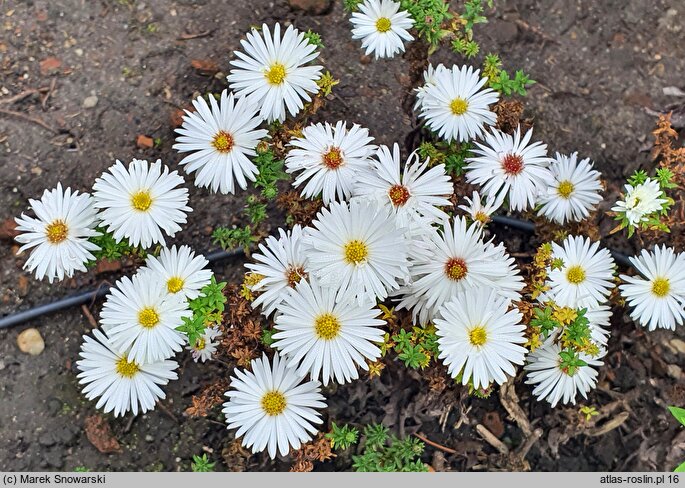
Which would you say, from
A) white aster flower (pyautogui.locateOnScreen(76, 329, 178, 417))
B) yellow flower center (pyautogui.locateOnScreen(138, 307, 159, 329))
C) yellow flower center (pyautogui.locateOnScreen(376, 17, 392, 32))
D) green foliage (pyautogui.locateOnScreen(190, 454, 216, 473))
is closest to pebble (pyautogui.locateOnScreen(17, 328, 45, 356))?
white aster flower (pyautogui.locateOnScreen(76, 329, 178, 417))

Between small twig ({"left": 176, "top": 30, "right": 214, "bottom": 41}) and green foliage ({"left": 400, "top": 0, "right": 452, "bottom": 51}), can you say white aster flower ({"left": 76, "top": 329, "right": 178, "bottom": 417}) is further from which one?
green foliage ({"left": 400, "top": 0, "right": 452, "bottom": 51})

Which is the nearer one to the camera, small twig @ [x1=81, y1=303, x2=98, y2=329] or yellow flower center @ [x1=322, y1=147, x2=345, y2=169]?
yellow flower center @ [x1=322, y1=147, x2=345, y2=169]

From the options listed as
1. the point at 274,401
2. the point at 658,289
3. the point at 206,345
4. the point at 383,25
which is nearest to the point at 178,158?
the point at 206,345

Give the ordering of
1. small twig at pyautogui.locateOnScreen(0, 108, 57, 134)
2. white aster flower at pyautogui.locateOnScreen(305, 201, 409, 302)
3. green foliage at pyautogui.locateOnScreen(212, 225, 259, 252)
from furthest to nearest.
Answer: small twig at pyautogui.locateOnScreen(0, 108, 57, 134) → green foliage at pyautogui.locateOnScreen(212, 225, 259, 252) → white aster flower at pyautogui.locateOnScreen(305, 201, 409, 302)

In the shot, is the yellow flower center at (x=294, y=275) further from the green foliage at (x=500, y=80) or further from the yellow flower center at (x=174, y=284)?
the green foliage at (x=500, y=80)

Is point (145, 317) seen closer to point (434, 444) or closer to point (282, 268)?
point (282, 268)

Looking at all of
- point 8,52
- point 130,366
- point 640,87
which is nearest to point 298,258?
point 130,366

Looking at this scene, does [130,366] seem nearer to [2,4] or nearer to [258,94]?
[258,94]
